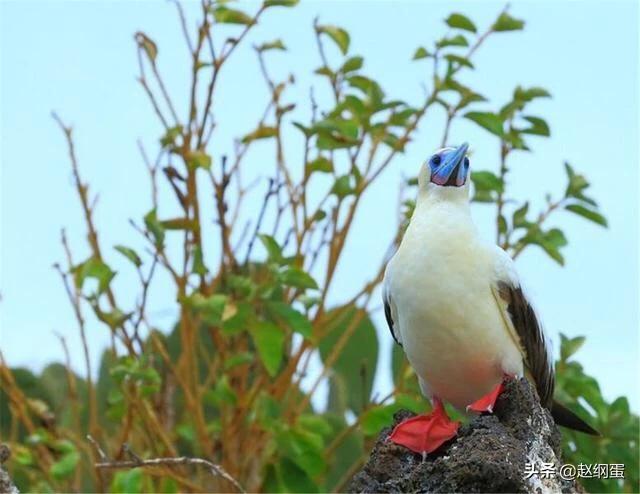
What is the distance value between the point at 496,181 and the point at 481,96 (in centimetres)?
34

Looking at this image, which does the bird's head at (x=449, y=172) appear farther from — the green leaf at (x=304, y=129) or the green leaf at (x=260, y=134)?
the green leaf at (x=260, y=134)

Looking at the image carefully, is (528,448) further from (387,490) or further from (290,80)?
(290,80)

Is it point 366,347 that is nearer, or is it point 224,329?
point 224,329

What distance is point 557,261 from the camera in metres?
5.25

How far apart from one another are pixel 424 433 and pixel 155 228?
1620 millimetres

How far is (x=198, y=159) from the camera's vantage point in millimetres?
5223

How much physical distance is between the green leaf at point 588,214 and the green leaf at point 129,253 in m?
1.68

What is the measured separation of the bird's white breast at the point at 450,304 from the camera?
12.8 ft

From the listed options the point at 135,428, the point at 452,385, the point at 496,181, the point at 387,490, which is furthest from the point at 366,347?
the point at 387,490

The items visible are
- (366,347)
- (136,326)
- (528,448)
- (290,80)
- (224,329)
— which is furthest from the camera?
(366,347)

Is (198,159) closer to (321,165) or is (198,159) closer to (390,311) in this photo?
(321,165)

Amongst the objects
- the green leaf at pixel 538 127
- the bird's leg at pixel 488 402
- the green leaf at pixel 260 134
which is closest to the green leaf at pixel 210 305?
the green leaf at pixel 260 134

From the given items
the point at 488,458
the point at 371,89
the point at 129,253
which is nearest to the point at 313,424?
the point at 129,253

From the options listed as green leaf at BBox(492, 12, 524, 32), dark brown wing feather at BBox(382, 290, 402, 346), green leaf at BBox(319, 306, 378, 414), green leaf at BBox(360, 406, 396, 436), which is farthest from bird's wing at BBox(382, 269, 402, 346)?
green leaf at BBox(319, 306, 378, 414)
